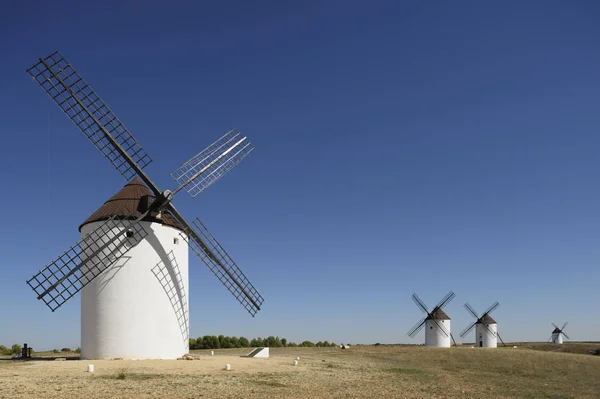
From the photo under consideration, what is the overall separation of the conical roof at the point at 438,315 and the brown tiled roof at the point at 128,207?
37.8m

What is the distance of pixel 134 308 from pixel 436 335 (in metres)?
40.2

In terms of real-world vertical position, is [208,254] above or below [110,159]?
below

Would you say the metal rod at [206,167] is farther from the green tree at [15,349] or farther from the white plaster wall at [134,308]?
the green tree at [15,349]

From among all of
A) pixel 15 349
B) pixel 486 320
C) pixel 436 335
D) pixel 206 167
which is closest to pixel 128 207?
pixel 206 167

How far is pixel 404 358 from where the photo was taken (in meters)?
38.8

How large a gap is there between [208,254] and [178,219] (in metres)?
2.93

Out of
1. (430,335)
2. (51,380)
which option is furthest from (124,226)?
(430,335)

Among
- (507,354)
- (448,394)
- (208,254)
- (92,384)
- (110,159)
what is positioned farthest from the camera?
(507,354)

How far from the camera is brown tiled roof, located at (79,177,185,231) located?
2802 centimetres

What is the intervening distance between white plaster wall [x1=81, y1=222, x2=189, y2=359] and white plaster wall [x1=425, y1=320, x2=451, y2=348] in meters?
37.2

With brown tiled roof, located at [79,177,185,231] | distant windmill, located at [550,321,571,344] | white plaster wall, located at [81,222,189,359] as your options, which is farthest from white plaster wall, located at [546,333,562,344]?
brown tiled roof, located at [79,177,185,231]

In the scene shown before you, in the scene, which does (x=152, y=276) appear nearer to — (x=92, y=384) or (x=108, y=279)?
(x=108, y=279)

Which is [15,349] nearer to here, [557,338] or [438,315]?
[438,315]

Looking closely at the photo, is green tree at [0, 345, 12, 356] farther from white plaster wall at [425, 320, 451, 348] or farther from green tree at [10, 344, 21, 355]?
white plaster wall at [425, 320, 451, 348]
